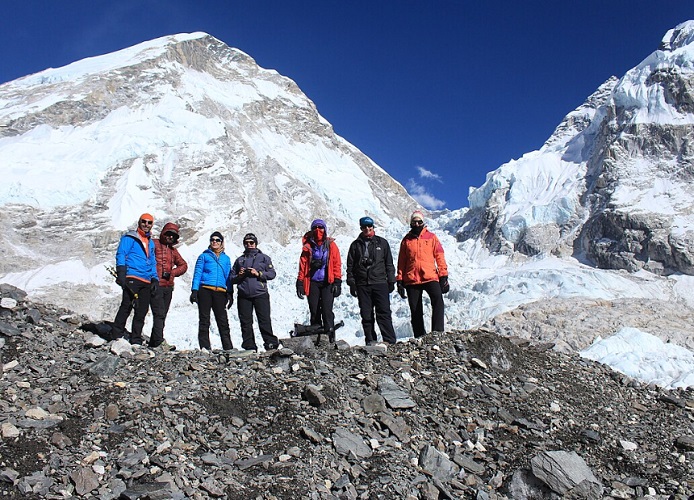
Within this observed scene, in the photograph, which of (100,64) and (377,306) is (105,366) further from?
(100,64)

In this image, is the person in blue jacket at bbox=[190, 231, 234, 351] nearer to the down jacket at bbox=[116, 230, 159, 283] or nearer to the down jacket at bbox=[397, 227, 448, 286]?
the down jacket at bbox=[116, 230, 159, 283]

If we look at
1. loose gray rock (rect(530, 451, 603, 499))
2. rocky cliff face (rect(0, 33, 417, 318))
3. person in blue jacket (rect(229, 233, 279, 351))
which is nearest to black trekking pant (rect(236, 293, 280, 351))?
person in blue jacket (rect(229, 233, 279, 351))

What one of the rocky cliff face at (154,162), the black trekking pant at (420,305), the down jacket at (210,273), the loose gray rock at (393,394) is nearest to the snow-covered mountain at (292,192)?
the rocky cliff face at (154,162)

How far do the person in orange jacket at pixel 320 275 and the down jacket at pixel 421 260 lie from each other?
3.33 ft

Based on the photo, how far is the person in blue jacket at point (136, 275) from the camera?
22.5ft

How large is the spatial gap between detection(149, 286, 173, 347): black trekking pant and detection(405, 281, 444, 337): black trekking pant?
11.5ft

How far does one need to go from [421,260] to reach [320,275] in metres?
1.51

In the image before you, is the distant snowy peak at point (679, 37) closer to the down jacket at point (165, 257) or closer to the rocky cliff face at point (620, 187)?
the rocky cliff face at point (620, 187)

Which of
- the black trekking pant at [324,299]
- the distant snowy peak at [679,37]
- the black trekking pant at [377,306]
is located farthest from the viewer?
the distant snowy peak at [679,37]

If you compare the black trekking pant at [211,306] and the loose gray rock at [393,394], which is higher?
the black trekking pant at [211,306]

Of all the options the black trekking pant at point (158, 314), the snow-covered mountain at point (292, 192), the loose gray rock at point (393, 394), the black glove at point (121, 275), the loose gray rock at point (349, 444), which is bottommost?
the loose gray rock at point (349, 444)

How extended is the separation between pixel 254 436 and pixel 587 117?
292 feet

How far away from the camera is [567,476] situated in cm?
472

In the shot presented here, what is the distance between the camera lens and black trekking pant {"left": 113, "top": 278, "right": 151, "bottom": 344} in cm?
684
